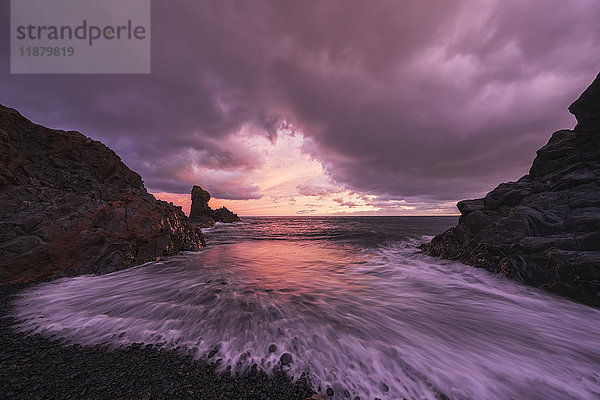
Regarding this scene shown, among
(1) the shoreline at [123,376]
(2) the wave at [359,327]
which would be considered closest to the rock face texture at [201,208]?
(2) the wave at [359,327]

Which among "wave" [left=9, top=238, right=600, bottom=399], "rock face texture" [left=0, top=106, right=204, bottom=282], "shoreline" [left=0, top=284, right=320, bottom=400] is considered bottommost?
"wave" [left=9, top=238, right=600, bottom=399]

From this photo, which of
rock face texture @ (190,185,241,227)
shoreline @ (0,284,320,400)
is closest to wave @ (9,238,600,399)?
shoreline @ (0,284,320,400)

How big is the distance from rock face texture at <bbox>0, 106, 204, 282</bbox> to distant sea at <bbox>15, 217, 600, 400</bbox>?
41.1 inches

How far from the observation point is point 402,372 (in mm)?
2754

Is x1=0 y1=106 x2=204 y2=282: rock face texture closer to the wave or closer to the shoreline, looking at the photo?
the wave

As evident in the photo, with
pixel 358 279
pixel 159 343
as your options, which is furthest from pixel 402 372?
pixel 358 279

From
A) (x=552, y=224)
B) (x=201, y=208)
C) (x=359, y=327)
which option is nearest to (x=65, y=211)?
(x=359, y=327)

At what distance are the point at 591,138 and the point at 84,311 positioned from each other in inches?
841

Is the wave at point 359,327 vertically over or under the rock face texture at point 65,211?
under

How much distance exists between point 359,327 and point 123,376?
3992 millimetres

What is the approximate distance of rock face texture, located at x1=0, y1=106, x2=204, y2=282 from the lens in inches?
241

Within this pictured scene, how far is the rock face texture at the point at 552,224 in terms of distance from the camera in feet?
19.1

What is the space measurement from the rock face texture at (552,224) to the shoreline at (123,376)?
8.96 meters

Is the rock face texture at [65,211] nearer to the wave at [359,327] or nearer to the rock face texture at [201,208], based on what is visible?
the wave at [359,327]
